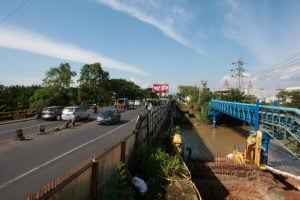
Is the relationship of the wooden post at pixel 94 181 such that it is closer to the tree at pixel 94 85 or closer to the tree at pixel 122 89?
the tree at pixel 94 85

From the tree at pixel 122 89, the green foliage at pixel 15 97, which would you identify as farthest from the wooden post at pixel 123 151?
the tree at pixel 122 89

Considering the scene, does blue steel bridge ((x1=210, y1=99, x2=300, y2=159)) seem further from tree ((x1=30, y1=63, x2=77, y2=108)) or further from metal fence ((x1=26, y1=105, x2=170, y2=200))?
tree ((x1=30, y1=63, x2=77, y2=108))

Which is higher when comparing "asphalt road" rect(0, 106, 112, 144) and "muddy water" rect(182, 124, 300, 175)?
"asphalt road" rect(0, 106, 112, 144)

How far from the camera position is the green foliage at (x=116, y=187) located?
7.70 m

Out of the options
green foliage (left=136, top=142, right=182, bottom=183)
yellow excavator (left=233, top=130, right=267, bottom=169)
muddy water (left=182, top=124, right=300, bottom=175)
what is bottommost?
muddy water (left=182, top=124, right=300, bottom=175)

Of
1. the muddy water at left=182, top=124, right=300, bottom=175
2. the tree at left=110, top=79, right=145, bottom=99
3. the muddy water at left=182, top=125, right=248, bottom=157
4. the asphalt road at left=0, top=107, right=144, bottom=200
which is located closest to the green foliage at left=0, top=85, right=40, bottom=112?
the muddy water at left=182, top=125, right=248, bottom=157

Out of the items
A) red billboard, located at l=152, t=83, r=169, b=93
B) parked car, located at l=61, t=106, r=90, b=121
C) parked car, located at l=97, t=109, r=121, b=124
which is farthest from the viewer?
red billboard, located at l=152, t=83, r=169, b=93

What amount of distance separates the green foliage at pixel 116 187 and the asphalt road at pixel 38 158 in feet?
9.97

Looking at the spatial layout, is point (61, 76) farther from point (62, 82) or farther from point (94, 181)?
point (94, 181)

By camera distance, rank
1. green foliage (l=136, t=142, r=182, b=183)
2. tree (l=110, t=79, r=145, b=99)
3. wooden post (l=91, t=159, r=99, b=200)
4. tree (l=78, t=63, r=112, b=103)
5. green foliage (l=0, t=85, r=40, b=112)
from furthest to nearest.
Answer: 1. tree (l=110, t=79, r=145, b=99)
2. tree (l=78, t=63, r=112, b=103)
3. green foliage (l=0, t=85, r=40, b=112)
4. green foliage (l=136, t=142, r=182, b=183)
5. wooden post (l=91, t=159, r=99, b=200)

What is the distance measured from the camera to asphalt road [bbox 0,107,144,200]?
11414mm

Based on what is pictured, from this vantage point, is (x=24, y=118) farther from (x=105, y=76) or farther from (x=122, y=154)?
(x=105, y=76)

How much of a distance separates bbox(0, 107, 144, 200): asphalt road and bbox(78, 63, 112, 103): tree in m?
61.7

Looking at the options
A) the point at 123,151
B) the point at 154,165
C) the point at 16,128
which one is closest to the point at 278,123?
the point at 154,165
